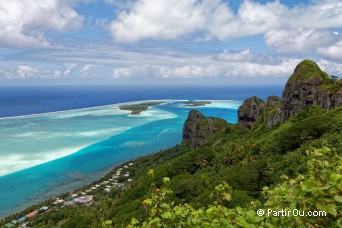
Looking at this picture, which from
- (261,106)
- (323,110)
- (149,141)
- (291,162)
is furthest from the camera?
(149,141)

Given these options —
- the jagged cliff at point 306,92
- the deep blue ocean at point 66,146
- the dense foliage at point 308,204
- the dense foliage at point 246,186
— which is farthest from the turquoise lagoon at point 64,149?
the dense foliage at point 308,204

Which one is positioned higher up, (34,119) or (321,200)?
(321,200)

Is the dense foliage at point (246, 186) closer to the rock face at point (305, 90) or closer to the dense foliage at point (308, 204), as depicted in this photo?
the dense foliage at point (308, 204)

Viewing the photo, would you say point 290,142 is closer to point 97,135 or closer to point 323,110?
point 323,110

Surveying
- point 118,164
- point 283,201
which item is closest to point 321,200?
point 283,201

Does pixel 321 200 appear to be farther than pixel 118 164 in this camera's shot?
No

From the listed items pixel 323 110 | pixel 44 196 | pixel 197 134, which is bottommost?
pixel 44 196
